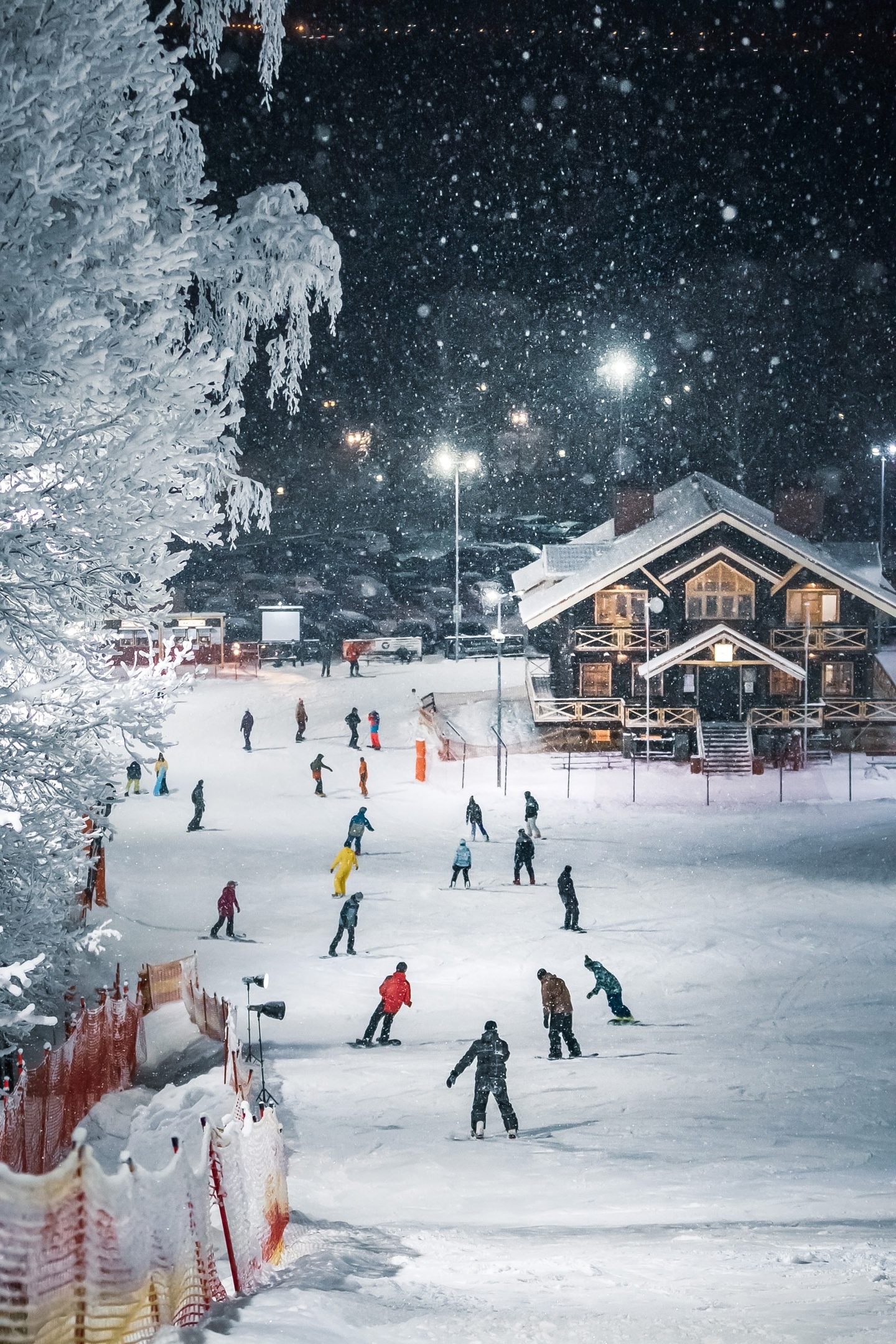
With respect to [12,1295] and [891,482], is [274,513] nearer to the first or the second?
[891,482]

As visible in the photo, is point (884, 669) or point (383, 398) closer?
point (884, 669)

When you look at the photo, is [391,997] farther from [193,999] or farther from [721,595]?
[721,595]

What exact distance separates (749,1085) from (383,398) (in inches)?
3006

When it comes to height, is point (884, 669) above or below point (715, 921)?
above

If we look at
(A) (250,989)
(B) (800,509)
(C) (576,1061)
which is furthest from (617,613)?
(A) (250,989)

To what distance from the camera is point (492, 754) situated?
32.3 m

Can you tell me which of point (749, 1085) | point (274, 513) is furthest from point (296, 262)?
point (274, 513)

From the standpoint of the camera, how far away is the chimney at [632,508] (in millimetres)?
41062

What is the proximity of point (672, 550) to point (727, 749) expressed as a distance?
6943 mm

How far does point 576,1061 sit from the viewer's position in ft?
41.2

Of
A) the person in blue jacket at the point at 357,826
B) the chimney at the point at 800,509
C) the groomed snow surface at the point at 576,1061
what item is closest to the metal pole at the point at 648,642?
the groomed snow surface at the point at 576,1061

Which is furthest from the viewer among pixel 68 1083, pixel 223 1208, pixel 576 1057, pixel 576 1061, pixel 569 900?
pixel 569 900

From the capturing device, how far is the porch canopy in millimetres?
35125

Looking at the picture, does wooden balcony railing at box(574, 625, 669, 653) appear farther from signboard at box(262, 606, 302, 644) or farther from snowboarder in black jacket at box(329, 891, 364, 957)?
snowboarder in black jacket at box(329, 891, 364, 957)
